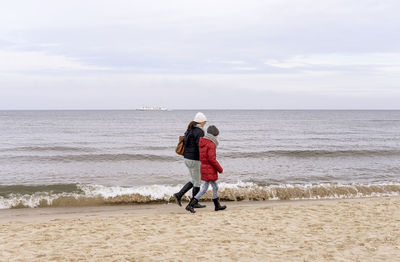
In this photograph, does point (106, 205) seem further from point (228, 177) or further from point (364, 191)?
point (364, 191)

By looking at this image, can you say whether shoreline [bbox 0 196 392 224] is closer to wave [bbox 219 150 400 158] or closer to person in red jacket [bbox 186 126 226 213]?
person in red jacket [bbox 186 126 226 213]

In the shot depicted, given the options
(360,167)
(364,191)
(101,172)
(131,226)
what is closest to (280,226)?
(131,226)

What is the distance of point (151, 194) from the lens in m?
10.7

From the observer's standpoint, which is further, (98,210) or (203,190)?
(98,210)

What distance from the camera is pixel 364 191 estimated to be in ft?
37.6

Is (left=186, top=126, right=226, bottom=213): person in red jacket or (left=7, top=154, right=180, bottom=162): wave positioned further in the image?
(left=7, top=154, right=180, bottom=162): wave

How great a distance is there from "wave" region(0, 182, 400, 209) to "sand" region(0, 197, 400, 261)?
3.18 meters

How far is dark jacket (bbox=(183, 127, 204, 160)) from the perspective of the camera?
7215 mm

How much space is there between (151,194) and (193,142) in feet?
13.4

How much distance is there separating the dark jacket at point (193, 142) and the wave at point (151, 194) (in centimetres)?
345

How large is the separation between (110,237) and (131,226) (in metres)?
0.75

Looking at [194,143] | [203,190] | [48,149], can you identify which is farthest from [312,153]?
[48,149]

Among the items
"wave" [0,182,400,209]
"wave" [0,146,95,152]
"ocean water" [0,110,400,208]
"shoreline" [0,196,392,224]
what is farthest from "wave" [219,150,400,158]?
"shoreline" [0,196,392,224]

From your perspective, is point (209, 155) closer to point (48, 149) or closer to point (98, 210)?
point (98, 210)
